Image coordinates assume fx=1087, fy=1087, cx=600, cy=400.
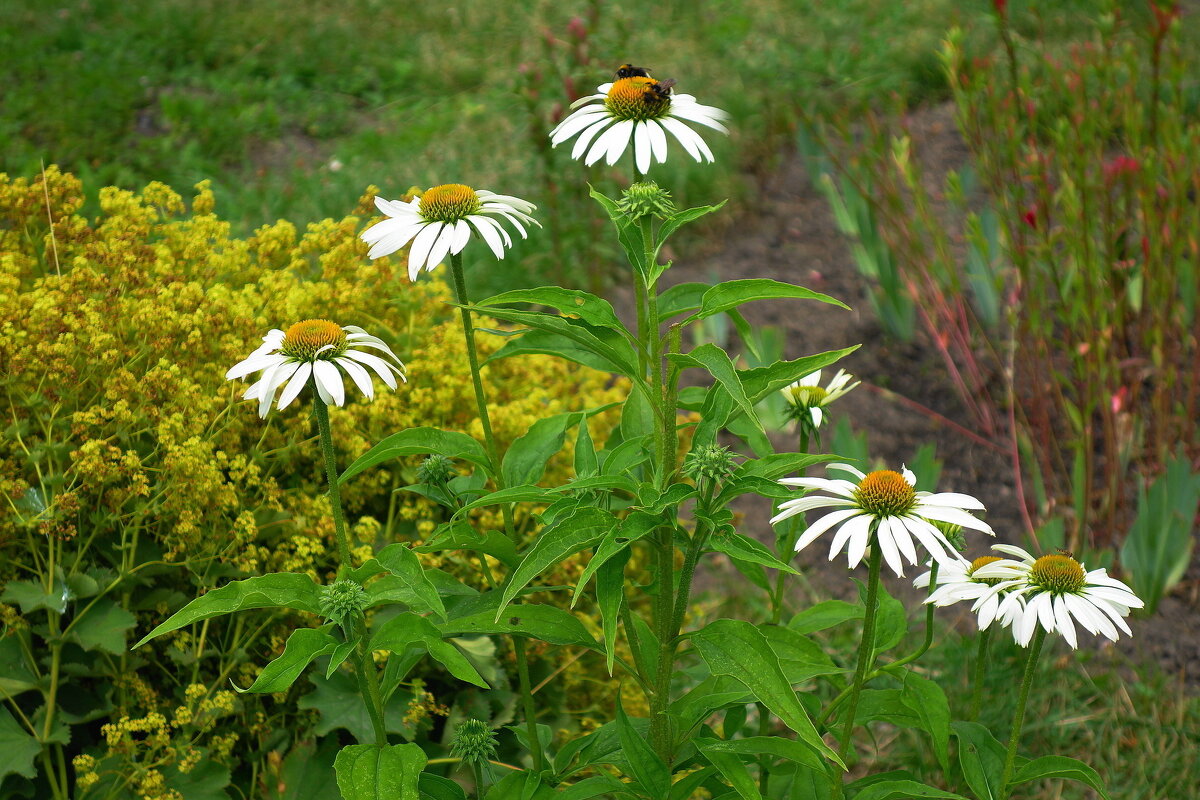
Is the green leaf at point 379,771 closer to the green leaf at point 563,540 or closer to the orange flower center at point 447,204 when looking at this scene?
the green leaf at point 563,540

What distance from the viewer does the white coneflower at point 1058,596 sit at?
1.55 meters

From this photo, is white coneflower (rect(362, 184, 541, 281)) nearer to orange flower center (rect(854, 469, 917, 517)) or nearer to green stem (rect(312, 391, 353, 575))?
green stem (rect(312, 391, 353, 575))

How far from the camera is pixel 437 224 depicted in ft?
5.37

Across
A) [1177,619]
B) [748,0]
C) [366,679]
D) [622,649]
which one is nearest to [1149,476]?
[1177,619]

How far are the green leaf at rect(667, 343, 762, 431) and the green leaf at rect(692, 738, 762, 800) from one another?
19.2 inches

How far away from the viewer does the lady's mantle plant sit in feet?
4.78

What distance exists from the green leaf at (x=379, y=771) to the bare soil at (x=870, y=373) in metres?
1.54

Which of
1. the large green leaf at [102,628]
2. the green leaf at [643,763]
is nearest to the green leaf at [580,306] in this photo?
the green leaf at [643,763]

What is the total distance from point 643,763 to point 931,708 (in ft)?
1.49

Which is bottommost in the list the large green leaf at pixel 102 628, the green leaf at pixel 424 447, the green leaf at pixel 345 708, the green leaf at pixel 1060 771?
the green leaf at pixel 345 708

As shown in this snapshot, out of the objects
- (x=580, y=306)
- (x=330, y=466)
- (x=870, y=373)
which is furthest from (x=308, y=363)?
(x=870, y=373)

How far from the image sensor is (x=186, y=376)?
2066mm

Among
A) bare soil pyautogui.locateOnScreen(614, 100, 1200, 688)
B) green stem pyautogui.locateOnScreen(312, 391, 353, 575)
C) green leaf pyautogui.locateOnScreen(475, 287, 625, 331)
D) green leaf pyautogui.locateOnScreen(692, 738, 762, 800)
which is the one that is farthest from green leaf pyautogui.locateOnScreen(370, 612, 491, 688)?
bare soil pyautogui.locateOnScreen(614, 100, 1200, 688)

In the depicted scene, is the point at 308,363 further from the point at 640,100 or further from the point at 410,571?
the point at 640,100
